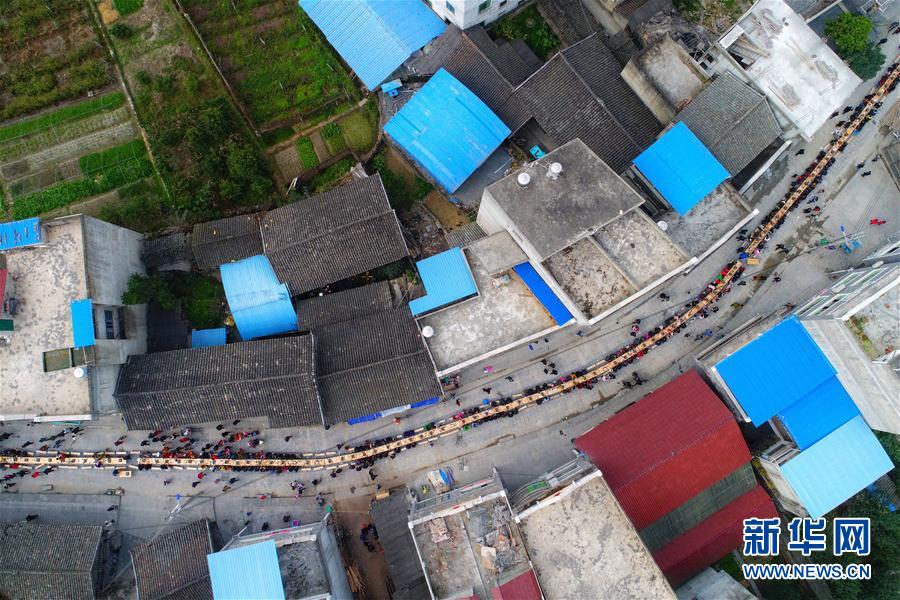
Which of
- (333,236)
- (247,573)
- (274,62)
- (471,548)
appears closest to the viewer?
(247,573)

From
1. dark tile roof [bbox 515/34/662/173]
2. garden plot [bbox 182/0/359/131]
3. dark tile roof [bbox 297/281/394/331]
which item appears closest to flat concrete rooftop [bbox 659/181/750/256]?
dark tile roof [bbox 515/34/662/173]

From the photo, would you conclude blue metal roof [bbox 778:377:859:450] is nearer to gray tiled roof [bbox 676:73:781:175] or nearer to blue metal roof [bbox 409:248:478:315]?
gray tiled roof [bbox 676:73:781:175]

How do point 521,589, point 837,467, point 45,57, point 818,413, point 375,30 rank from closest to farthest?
1. point 521,589
2. point 837,467
3. point 818,413
4. point 375,30
5. point 45,57

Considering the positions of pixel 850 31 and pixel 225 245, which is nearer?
pixel 850 31

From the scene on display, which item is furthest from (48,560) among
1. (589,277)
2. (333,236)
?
(589,277)

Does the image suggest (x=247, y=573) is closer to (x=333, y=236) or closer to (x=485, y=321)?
(x=485, y=321)

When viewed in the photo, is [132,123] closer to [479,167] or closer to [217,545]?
[479,167]

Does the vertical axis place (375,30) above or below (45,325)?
above
